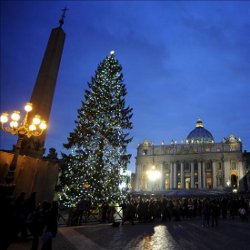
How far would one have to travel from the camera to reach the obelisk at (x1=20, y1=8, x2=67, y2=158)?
11.0m

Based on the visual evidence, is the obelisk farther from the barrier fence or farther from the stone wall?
the barrier fence

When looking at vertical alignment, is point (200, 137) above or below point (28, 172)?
above

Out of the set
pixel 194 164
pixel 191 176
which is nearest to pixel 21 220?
pixel 191 176

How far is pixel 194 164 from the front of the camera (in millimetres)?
77188

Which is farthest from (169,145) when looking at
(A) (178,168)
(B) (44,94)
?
(B) (44,94)

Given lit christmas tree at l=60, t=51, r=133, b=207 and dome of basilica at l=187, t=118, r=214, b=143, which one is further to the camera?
dome of basilica at l=187, t=118, r=214, b=143

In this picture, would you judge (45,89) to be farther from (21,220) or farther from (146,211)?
(146,211)

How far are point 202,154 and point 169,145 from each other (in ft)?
36.4

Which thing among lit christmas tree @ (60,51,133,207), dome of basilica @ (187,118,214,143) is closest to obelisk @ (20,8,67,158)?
lit christmas tree @ (60,51,133,207)

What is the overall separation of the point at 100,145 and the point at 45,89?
7.01m

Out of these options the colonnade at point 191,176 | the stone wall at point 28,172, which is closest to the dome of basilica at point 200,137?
the colonnade at point 191,176

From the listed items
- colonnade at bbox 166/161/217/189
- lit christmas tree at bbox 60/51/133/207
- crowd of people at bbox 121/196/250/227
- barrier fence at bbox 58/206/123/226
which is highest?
colonnade at bbox 166/161/217/189

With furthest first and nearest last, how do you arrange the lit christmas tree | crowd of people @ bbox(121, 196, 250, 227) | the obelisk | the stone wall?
the lit christmas tree < crowd of people @ bbox(121, 196, 250, 227) < the obelisk < the stone wall

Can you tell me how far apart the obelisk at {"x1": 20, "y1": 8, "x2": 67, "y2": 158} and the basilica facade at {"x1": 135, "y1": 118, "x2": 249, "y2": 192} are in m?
57.7
